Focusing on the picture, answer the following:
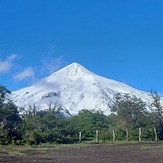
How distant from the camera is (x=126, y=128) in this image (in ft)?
134

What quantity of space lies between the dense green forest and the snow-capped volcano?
46.6m

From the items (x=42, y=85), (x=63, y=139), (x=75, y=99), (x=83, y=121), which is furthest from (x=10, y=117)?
(x=42, y=85)

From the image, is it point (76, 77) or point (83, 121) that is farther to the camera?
point (76, 77)

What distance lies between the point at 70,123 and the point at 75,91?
79.0 m

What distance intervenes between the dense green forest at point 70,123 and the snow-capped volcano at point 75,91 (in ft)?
153

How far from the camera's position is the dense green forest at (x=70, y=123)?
1196 inches

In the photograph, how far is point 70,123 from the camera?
42938mm

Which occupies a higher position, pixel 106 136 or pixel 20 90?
pixel 20 90

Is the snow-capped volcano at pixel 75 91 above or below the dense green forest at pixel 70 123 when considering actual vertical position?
above

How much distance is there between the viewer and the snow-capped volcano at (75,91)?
335ft

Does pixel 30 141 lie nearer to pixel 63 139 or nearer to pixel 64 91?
pixel 63 139

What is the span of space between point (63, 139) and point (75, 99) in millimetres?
79282

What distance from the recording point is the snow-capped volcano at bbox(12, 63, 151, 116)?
10204 cm

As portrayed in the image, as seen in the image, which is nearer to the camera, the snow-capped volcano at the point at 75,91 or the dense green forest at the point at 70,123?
the dense green forest at the point at 70,123
